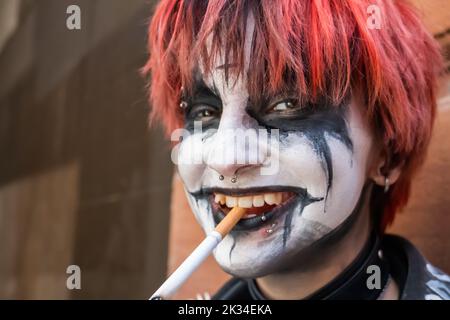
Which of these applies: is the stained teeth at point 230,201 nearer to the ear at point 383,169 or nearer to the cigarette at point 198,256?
the cigarette at point 198,256

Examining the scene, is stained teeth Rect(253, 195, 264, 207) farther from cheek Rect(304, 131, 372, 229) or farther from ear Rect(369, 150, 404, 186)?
ear Rect(369, 150, 404, 186)

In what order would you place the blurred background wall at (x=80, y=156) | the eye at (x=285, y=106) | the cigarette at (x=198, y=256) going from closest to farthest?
1. the cigarette at (x=198, y=256)
2. the eye at (x=285, y=106)
3. the blurred background wall at (x=80, y=156)

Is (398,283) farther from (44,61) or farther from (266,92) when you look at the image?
(44,61)

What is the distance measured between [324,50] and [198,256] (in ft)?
1.39

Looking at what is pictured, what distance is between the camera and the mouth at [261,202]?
1.15m

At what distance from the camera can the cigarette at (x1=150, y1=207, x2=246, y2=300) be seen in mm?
1043

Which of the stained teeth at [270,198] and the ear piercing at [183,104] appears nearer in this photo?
the stained teeth at [270,198]

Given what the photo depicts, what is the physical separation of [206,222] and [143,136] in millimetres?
898

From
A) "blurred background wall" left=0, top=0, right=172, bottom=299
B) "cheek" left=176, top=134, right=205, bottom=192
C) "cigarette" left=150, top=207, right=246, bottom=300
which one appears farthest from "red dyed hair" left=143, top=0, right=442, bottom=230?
"blurred background wall" left=0, top=0, right=172, bottom=299

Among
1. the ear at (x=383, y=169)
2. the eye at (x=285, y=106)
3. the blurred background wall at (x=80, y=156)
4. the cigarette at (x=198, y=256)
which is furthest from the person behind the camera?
the blurred background wall at (x=80, y=156)

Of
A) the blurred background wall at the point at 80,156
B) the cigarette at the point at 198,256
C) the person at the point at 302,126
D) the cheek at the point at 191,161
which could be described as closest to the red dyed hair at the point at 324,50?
the person at the point at 302,126

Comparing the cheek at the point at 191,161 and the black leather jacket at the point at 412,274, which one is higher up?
the cheek at the point at 191,161

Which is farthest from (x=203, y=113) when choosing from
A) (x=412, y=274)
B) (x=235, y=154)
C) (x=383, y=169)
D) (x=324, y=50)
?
(x=412, y=274)

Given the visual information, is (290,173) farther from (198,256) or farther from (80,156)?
(80,156)
